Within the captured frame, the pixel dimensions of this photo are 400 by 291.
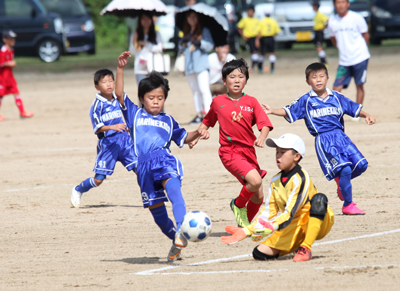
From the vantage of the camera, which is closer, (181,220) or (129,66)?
(181,220)

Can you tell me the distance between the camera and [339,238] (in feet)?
20.4

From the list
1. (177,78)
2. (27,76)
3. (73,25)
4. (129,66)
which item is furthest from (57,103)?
(73,25)

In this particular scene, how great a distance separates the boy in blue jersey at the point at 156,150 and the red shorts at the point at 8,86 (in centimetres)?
953

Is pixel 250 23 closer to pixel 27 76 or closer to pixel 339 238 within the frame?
pixel 27 76

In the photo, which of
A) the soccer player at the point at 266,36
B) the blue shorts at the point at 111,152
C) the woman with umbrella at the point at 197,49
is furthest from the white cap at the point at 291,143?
the soccer player at the point at 266,36

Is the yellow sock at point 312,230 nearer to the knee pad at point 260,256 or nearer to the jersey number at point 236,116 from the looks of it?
the knee pad at point 260,256

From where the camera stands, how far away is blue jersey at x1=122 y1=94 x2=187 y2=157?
19.2ft

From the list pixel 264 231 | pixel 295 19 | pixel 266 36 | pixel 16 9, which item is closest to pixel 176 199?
pixel 264 231

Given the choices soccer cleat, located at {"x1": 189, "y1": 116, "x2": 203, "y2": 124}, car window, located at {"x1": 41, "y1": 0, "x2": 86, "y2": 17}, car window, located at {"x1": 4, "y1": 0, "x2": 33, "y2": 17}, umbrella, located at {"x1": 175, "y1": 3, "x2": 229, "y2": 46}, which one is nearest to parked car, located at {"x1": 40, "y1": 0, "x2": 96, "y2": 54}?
car window, located at {"x1": 41, "y1": 0, "x2": 86, "y2": 17}

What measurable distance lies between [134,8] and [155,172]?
7504 mm

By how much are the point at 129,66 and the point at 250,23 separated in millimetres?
4990

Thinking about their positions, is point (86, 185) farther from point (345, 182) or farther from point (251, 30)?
point (251, 30)

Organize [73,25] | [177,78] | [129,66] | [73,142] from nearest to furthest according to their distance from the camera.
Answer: [73,142], [177,78], [129,66], [73,25]

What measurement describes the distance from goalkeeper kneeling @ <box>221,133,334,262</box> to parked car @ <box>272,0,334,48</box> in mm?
19326
